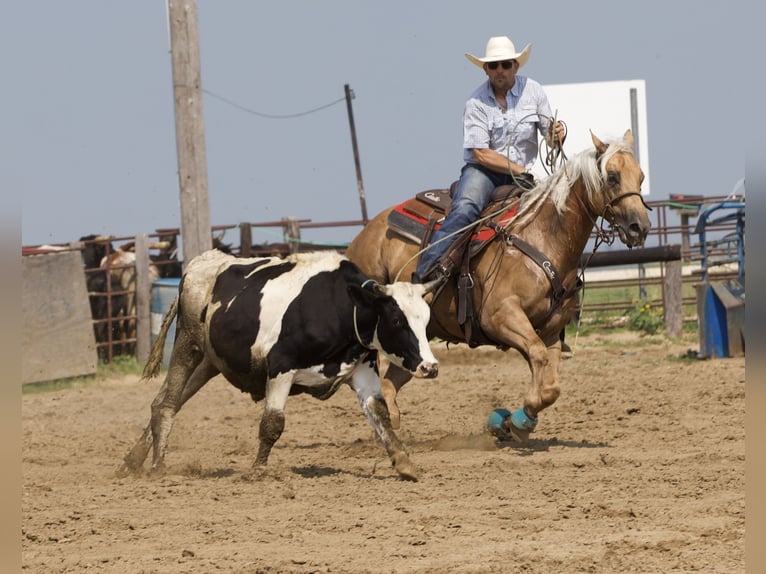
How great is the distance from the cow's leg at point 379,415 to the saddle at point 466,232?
4.11 feet

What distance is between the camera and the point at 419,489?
642 centimetres

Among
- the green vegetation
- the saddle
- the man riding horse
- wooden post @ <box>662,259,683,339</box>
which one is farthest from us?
the green vegetation

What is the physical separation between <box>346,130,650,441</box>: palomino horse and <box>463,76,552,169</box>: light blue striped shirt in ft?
1.40

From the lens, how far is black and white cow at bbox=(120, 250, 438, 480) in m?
6.72

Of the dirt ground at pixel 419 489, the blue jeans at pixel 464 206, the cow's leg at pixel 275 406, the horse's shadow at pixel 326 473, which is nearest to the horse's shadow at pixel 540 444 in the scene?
the dirt ground at pixel 419 489

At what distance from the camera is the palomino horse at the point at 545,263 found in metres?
7.55

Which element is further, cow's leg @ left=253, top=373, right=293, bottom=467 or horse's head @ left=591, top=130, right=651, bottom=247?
horse's head @ left=591, top=130, right=651, bottom=247

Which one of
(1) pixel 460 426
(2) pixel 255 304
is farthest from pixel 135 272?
(2) pixel 255 304

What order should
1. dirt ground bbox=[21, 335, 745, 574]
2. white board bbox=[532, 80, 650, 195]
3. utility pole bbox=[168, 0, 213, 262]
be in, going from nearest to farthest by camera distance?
dirt ground bbox=[21, 335, 745, 574] → utility pole bbox=[168, 0, 213, 262] → white board bbox=[532, 80, 650, 195]

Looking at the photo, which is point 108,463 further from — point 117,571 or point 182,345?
point 117,571

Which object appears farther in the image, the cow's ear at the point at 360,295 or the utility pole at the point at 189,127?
the utility pole at the point at 189,127

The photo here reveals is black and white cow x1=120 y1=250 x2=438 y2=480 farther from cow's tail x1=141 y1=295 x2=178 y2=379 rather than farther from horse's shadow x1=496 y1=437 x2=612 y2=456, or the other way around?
horse's shadow x1=496 y1=437 x2=612 y2=456

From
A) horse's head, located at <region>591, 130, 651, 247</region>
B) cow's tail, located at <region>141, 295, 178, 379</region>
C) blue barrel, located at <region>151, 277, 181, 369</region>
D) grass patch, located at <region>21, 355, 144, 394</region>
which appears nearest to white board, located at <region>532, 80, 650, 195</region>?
blue barrel, located at <region>151, 277, 181, 369</region>

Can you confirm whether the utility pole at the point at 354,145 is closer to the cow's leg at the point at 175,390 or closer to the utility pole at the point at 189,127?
the utility pole at the point at 189,127
